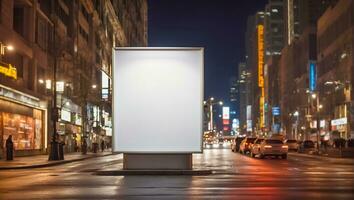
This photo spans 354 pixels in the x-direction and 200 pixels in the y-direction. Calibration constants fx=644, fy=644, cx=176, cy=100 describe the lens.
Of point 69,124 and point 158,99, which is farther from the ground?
point 158,99

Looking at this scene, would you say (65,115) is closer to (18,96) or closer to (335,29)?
(18,96)

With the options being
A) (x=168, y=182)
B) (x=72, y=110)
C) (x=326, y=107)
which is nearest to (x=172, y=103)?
(x=168, y=182)

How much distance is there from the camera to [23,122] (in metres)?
55.1

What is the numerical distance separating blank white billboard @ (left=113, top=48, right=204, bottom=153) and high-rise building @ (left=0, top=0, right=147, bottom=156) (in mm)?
17905

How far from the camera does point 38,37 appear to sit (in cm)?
6019

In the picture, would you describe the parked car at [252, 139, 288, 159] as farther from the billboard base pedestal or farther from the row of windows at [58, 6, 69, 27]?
the row of windows at [58, 6, 69, 27]

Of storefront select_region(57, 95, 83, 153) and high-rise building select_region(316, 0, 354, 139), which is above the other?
high-rise building select_region(316, 0, 354, 139)

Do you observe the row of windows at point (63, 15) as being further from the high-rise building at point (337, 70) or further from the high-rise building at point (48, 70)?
the high-rise building at point (337, 70)

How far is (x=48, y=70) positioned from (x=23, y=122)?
10.7 m

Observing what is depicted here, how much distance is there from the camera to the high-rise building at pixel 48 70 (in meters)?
50.0

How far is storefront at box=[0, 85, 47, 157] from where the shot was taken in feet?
160

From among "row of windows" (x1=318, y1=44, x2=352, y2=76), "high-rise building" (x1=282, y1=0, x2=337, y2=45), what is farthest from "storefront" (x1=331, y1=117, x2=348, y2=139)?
"high-rise building" (x1=282, y1=0, x2=337, y2=45)

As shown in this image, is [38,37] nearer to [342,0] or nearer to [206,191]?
[206,191]

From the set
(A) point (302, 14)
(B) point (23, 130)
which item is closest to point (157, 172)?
(B) point (23, 130)
